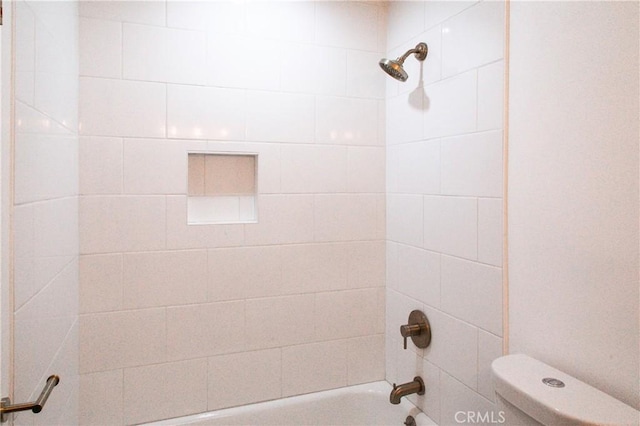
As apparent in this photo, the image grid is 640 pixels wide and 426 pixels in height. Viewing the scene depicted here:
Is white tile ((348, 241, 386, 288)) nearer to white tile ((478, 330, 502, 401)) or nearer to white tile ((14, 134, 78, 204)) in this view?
white tile ((478, 330, 502, 401))

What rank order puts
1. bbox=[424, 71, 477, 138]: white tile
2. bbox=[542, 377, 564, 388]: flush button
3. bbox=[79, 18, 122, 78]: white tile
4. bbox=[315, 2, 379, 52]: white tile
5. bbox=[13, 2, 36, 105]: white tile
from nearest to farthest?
bbox=[13, 2, 36, 105]: white tile < bbox=[542, 377, 564, 388]: flush button < bbox=[424, 71, 477, 138]: white tile < bbox=[79, 18, 122, 78]: white tile < bbox=[315, 2, 379, 52]: white tile

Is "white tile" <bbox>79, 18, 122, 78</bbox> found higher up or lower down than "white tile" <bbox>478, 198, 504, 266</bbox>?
higher up

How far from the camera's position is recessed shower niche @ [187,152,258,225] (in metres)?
1.70

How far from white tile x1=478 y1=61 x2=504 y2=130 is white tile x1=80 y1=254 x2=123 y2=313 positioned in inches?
56.5

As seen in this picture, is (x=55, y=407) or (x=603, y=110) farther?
(x=55, y=407)

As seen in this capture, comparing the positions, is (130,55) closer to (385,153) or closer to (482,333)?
(385,153)

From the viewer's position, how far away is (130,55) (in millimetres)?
1541

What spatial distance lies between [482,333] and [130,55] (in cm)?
165

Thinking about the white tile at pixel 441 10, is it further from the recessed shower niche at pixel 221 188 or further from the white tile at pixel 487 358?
the white tile at pixel 487 358

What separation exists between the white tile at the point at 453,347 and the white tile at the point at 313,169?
0.69 metres

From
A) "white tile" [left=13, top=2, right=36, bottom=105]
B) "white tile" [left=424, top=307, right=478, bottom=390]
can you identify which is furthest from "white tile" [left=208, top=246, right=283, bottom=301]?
"white tile" [left=13, top=2, right=36, bottom=105]

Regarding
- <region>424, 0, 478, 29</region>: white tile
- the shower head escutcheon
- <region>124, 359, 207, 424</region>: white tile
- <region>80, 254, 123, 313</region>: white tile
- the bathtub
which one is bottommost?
the bathtub

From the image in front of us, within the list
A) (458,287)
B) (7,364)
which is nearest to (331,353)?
(458,287)

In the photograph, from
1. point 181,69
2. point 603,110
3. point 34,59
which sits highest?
point 181,69
